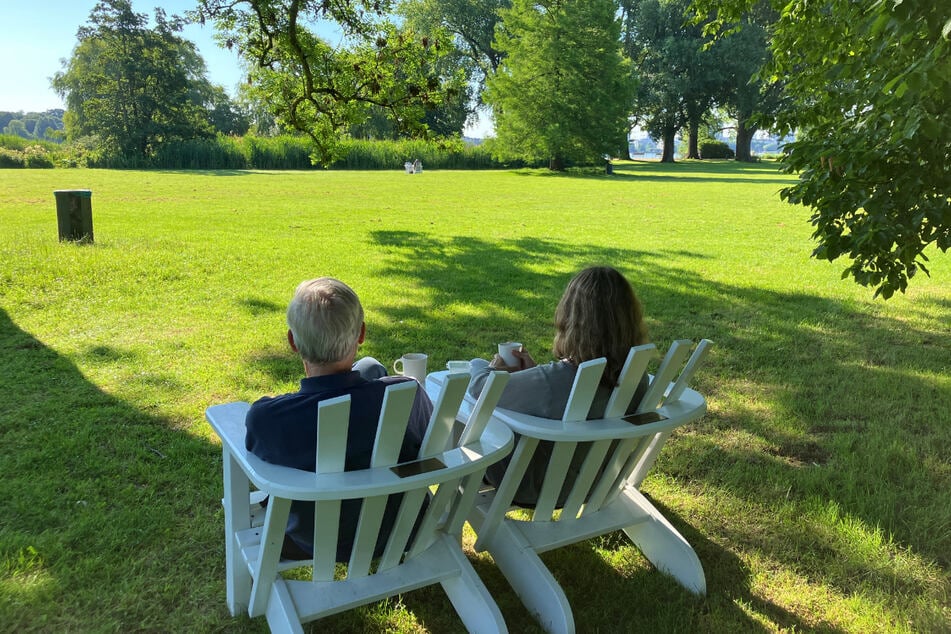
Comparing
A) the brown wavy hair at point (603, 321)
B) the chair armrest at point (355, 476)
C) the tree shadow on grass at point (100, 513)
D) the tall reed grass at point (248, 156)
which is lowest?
the tree shadow on grass at point (100, 513)

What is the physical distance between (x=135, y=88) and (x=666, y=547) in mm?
51015

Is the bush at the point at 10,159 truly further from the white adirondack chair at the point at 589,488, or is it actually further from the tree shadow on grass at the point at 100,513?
the white adirondack chair at the point at 589,488

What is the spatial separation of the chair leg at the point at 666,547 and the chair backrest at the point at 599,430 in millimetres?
191

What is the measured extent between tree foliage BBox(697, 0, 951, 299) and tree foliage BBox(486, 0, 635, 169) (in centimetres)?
3485

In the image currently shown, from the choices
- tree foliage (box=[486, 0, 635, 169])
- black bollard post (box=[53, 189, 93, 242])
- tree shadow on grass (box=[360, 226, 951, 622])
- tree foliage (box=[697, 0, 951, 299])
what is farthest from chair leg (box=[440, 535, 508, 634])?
tree foliage (box=[486, 0, 635, 169])

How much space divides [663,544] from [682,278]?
6.16 m

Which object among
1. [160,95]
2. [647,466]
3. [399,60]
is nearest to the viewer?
[647,466]

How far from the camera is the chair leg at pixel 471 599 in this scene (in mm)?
2113

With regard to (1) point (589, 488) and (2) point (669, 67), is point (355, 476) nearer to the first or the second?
(1) point (589, 488)

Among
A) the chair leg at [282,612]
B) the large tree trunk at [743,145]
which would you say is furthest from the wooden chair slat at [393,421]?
the large tree trunk at [743,145]

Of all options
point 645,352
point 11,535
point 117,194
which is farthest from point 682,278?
point 117,194

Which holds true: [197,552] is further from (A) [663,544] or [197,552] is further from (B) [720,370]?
(B) [720,370]

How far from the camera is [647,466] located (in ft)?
9.61

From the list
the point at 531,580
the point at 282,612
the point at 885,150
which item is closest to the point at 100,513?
the point at 282,612
